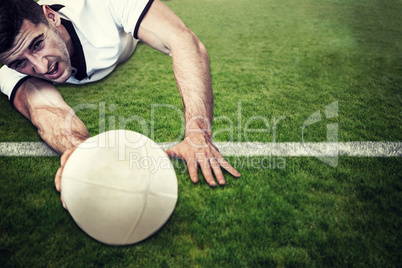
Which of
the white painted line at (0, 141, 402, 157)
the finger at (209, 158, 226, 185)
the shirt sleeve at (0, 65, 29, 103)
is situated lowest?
the white painted line at (0, 141, 402, 157)

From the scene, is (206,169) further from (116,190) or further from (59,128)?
(59,128)

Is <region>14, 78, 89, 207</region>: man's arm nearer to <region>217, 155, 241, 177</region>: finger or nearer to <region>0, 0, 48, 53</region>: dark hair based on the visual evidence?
<region>0, 0, 48, 53</region>: dark hair

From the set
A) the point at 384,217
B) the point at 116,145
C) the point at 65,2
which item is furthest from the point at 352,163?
the point at 65,2

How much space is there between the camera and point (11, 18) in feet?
7.24

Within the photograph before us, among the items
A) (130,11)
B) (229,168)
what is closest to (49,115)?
(130,11)

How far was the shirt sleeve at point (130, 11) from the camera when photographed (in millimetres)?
2797

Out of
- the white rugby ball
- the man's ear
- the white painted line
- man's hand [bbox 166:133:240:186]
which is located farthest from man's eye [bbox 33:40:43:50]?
man's hand [bbox 166:133:240:186]

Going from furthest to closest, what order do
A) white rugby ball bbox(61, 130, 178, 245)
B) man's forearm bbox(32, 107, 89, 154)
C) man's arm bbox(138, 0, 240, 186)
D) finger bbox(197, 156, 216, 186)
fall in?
man's forearm bbox(32, 107, 89, 154) → man's arm bbox(138, 0, 240, 186) → finger bbox(197, 156, 216, 186) → white rugby ball bbox(61, 130, 178, 245)

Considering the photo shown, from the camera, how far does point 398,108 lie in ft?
10.8

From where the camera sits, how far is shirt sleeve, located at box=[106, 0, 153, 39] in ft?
9.18

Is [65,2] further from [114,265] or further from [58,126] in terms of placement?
[114,265]

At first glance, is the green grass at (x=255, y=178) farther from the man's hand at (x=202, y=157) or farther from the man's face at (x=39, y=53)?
the man's face at (x=39, y=53)

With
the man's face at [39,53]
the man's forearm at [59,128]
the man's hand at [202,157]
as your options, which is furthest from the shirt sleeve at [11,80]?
the man's hand at [202,157]

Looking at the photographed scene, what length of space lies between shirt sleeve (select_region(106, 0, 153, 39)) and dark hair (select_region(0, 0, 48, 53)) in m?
0.94
